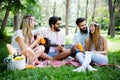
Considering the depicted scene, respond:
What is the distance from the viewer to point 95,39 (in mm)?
7406

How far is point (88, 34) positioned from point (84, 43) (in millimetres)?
282

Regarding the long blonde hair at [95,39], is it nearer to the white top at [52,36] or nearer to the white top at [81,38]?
the white top at [81,38]

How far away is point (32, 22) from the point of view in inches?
286

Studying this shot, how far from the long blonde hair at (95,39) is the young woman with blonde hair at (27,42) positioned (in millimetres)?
1245

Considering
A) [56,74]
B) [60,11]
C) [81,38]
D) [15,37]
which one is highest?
[15,37]

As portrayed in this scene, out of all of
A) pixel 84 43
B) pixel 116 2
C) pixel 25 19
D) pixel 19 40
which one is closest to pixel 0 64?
pixel 19 40

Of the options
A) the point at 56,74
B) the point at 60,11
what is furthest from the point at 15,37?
the point at 60,11

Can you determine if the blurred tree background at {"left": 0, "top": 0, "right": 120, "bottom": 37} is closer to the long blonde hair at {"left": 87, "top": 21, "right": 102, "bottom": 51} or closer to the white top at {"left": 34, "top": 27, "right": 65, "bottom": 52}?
the white top at {"left": 34, "top": 27, "right": 65, "bottom": 52}

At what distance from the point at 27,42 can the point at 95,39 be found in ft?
5.75

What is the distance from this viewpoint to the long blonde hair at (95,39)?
288 inches

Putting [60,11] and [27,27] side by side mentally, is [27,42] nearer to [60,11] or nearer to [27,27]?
[27,27]

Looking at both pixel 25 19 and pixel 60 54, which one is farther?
pixel 60 54

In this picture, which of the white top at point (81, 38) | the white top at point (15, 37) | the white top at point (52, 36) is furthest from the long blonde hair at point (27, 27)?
the white top at point (81, 38)

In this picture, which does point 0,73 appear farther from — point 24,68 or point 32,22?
point 32,22
